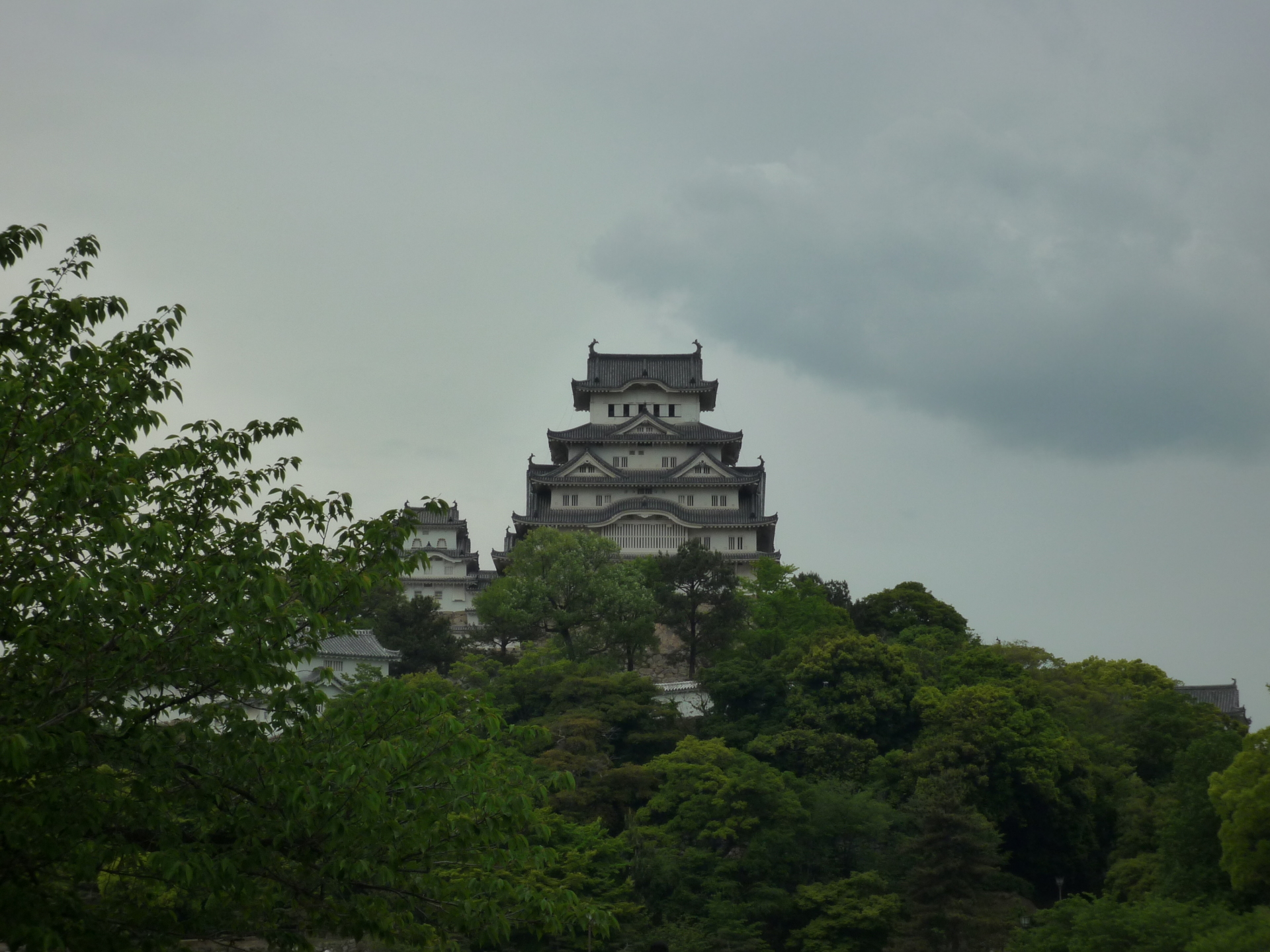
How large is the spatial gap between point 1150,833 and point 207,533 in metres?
24.7

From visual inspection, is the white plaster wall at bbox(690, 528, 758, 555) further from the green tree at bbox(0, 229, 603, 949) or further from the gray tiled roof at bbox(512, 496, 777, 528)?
the green tree at bbox(0, 229, 603, 949)

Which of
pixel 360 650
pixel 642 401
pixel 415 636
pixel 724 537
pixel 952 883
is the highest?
pixel 642 401

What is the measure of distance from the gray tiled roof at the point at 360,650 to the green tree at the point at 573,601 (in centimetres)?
358

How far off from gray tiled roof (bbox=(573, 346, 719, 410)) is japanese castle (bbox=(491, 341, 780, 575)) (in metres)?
0.04

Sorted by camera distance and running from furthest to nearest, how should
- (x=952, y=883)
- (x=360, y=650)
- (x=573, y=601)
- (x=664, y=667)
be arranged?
(x=664, y=667), (x=573, y=601), (x=360, y=650), (x=952, y=883)

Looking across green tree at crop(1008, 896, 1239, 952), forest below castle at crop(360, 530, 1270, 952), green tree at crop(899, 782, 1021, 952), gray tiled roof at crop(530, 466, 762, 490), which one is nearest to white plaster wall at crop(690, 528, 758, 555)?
gray tiled roof at crop(530, 466, 762, 490)

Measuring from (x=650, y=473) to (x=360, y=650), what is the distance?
19713 mm

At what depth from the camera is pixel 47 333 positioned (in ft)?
38.1

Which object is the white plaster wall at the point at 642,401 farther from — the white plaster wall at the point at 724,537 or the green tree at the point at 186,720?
the green tree at the point at 186,720

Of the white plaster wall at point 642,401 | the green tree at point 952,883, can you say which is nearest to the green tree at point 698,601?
the green tree at point 952,883

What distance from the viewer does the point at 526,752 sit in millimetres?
34000

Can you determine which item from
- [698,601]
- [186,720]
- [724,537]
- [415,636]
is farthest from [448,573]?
[186,720]

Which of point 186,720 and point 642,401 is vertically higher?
point 642,401

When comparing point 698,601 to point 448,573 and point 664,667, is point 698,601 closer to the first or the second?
point 664,667
